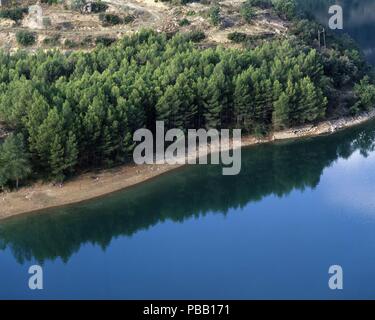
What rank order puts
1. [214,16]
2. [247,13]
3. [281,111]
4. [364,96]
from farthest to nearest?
[247,13], [214,16], [364,96], [281,111]

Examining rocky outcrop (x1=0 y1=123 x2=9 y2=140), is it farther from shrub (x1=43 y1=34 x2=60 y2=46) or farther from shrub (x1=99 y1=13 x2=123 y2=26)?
shrub (x1=99 y1=13 x2=123 y2=26)

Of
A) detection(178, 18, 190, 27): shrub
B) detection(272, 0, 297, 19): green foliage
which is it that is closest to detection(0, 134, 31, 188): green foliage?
detection(178, 18, 190, 27): shrub

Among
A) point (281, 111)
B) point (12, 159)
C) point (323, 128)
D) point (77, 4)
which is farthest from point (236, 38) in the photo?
point (12, 159)

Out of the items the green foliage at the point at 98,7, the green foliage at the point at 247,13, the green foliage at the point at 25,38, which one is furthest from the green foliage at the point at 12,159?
the green foliage at the point at 247,13

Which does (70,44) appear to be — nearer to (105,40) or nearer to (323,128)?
(105,40)

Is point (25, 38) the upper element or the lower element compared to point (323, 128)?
upper

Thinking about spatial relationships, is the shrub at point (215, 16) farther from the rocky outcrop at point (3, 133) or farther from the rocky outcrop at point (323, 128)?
the rocky outcrop at point (3, 133)

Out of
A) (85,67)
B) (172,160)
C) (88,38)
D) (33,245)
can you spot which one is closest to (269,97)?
(172,160)
